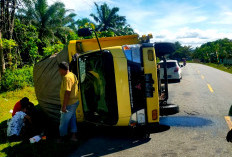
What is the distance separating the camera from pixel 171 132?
5.05 metres

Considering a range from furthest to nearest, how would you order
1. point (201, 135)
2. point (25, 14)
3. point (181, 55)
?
1. point (181, 55)
2. point (25, 14)
3. point (201, 135)

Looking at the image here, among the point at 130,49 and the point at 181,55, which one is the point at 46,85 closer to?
the point at 130,49

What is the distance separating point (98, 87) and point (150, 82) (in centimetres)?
125

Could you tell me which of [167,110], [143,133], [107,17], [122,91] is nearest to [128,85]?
[122,91]

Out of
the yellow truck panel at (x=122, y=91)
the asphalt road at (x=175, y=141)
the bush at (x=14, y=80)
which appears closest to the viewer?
the asphalt road at (x=175, y=141)

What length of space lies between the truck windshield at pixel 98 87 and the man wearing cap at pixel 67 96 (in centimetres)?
54

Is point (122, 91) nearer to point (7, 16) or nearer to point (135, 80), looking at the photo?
point (135, 80)

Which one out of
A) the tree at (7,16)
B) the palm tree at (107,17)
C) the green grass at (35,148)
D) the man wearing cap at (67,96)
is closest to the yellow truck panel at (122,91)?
the man wearing cap at (67,96)

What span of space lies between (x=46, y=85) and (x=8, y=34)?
9.56 meters

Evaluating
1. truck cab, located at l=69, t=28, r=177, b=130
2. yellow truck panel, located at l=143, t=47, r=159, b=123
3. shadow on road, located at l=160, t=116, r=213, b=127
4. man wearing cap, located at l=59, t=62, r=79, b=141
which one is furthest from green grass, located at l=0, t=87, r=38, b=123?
shadow on road, located at l=160, t=116, r=213, b=127

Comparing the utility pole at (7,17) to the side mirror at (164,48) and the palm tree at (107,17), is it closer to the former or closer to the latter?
the side mirror at (164,48)

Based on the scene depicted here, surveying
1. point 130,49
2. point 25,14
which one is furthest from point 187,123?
point 25,14

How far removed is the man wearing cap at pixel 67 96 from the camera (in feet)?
14.0

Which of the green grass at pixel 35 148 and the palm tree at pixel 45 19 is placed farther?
the palm tree at pixel 45 19
